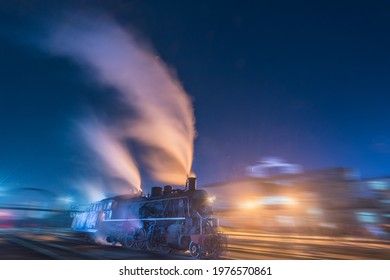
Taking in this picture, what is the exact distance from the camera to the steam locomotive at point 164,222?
8.78 metres

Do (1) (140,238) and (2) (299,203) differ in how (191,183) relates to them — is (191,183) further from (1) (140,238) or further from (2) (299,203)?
(2) (299,203)

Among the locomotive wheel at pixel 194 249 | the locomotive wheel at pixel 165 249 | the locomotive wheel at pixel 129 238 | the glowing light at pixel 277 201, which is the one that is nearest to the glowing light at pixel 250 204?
the glowing light at pixel 277 201

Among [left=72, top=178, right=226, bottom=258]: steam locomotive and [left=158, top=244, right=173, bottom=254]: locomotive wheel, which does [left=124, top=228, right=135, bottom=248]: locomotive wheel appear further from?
[left=158, top=244, right=173, bottom=254]: locomotive wheel

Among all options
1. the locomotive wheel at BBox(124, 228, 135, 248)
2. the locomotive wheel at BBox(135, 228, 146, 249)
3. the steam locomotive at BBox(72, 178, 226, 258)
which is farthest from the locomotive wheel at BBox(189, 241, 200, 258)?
the locomotive wheel at BBox(124, 228, 135, 248)

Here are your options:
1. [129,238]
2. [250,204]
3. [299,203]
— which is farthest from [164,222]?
[299,203]

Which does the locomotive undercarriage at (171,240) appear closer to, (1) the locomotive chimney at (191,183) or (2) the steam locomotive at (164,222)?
(2) the steam locomotive at (164,222)

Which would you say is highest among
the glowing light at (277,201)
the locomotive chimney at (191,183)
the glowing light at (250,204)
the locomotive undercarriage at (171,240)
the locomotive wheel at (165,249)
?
the glowing light at (277,201)

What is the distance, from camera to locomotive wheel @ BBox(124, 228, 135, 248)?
1155 centimetres

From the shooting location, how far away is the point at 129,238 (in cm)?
1166

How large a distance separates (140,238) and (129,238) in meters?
0.89

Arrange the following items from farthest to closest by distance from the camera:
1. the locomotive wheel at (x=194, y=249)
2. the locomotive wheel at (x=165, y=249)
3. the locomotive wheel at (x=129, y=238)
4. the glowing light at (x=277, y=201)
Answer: the glowing light at (x=277, y=201), the locomotive wheel at (x=129, y=238), the locomotive wheel at (x=165, y=249), the locomotive wheel at (x=194, y=249)

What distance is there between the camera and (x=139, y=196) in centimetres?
1319
